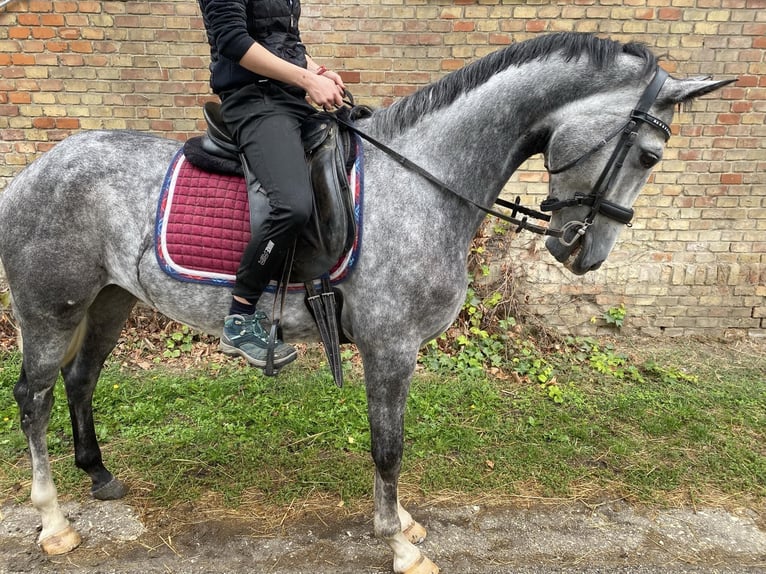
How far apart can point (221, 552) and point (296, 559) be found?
0.40 m

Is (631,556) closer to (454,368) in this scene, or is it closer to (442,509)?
(442,509)

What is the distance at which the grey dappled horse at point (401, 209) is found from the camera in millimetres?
1922

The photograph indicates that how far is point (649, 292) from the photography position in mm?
4770

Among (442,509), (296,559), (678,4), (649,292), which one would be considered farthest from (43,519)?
(678,4)

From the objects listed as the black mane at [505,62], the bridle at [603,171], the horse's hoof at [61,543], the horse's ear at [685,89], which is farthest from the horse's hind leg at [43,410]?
the horse's ear at [685,89]

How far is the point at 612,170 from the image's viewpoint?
1.90 meters

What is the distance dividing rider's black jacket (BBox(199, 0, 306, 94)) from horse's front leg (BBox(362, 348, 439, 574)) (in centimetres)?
134

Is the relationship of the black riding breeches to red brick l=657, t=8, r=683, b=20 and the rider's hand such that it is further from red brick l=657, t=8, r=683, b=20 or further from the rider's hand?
red brick l=657, t=8, r=683, b=20

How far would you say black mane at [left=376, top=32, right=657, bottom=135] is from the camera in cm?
190

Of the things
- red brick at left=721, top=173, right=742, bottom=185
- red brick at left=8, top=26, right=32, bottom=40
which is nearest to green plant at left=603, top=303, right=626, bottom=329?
red brick at left=721, top=173, right=742, bottom=185

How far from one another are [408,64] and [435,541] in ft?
12.2

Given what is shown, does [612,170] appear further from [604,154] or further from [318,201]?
[318,201]

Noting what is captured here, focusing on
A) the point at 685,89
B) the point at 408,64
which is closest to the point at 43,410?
the point at 685,89

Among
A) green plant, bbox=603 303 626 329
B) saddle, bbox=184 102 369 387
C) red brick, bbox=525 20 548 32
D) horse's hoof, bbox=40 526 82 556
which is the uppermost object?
red brick, bbox=525 20 548 32
